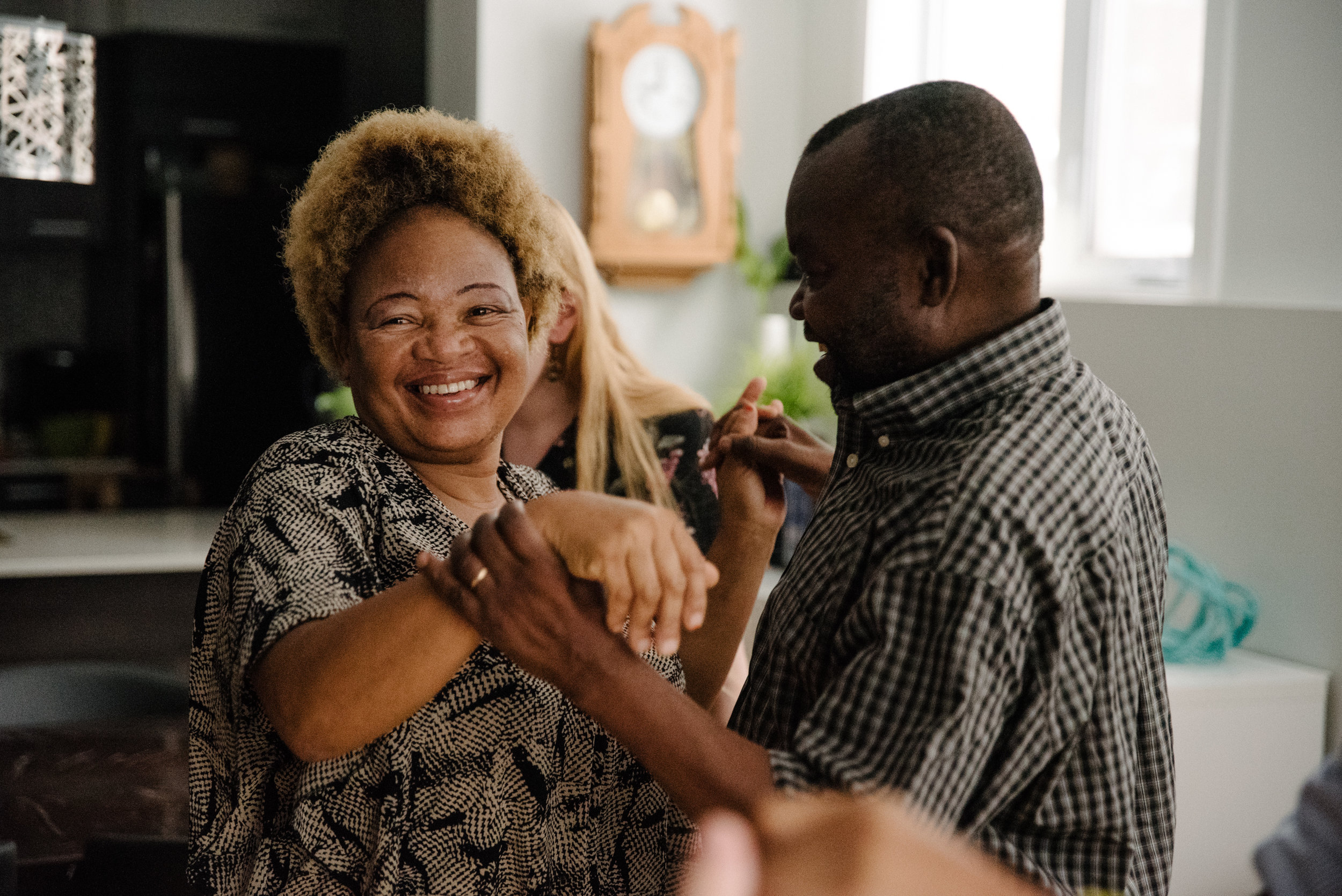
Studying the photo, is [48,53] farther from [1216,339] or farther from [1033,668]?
[1033,668]

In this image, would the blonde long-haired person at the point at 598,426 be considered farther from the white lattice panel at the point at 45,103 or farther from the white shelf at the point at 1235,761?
the white lattice panel at the point at 45,103

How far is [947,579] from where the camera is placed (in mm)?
764

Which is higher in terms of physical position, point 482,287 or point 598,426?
point 482,287

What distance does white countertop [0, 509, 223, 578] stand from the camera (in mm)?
3240

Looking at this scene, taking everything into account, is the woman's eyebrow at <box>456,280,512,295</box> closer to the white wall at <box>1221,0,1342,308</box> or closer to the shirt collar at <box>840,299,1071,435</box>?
the shirt collar at <box>840,299,1071,435</box>

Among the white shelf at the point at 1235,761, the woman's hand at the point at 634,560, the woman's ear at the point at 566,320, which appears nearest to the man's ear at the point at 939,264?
the woman's hand at the point at 634,560

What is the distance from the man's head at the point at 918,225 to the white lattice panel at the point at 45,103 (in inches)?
139

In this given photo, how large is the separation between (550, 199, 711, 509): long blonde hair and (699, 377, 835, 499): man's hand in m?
0.57

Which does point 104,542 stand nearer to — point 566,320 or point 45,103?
point 45,103

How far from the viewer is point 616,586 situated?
80 centimetres

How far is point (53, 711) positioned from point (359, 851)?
1.40 m

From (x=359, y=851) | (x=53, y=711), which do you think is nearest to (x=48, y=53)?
(x=53, y=711)

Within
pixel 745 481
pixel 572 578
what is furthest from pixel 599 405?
pixel 572 578

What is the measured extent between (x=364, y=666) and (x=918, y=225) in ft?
1.60
